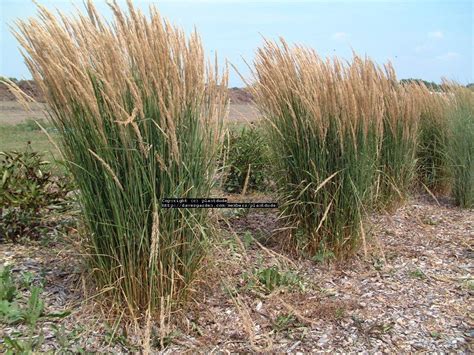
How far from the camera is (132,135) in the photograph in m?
2.06

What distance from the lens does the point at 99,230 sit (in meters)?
2.16

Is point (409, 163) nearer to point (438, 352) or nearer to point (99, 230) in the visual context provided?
point (438, 352)

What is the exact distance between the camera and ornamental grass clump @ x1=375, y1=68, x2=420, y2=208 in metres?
4.42

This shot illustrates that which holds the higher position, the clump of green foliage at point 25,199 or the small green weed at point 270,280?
the clump of green foliage at point 25,199

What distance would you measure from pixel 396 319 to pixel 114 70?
184cm

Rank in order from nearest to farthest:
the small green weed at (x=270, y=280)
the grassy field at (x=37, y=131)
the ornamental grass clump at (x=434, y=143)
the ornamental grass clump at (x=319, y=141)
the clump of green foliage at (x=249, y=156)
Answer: the grassy field at (x=37, y=131) < the small green weed at (x=270, y=280) < the ornamental grass clump at (x=319, y=141) < the clump of green foliage at (x=249, y=156) < the ornamental grass clump at (x=434, y=143)

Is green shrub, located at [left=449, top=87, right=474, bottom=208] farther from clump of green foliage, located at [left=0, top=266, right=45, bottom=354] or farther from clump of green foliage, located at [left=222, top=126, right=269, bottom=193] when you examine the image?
clump of green foliage, located at [left=0, top=266, right=45, bottom=354]

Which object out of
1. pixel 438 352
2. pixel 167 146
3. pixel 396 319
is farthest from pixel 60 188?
pixel 438 352

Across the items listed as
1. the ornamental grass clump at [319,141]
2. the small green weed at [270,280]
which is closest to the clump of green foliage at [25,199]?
the small green weed at [270,280]

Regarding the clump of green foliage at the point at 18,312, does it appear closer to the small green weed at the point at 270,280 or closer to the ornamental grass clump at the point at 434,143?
the small green weed at the point at 270,280

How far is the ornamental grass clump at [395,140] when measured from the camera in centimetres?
442

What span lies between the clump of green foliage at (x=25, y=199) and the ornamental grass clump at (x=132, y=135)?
3.26 ft

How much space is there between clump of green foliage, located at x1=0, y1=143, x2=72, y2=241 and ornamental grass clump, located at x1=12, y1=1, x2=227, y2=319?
3.26 ft

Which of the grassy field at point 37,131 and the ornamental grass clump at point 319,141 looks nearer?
the grassy field at point 37,131
